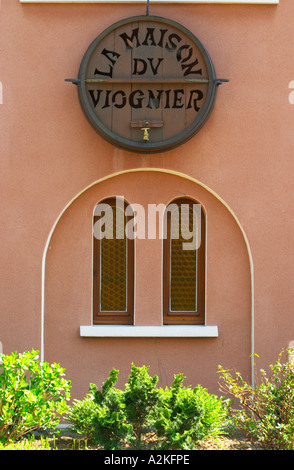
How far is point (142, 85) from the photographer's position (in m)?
7.10

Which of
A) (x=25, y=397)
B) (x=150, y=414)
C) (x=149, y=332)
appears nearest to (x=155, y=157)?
(x=149, y=332)

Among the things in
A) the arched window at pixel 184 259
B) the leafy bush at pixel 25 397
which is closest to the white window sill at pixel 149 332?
the arched window at pixel 184 259

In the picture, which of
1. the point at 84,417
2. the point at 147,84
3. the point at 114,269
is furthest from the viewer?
the point at 114,269

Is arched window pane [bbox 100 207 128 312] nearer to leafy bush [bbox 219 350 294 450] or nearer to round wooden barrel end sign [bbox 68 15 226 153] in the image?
round wooden barrel end sign [bbox 68 15 226 153]

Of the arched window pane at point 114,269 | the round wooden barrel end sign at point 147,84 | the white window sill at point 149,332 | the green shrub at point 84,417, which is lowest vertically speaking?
the green shrub at point 84,417

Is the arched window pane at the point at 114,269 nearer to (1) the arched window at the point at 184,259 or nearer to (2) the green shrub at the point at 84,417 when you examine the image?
(1) the arched window at the point at 184,259

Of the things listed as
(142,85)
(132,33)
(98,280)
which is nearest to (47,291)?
(98,280)

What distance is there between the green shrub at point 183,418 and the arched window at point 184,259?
168 cm

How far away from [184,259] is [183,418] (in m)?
2.33

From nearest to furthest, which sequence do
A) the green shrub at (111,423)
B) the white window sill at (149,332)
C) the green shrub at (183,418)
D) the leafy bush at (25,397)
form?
the green shrub at (183,418), the green shrub at (111,423), the leafy bush at (25,397), the white window sill at (149,332)

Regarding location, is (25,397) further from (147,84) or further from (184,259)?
(147,84)

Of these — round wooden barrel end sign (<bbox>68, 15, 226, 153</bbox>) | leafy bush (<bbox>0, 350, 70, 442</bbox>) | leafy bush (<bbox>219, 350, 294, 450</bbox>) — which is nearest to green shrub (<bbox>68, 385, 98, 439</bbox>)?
leafy bush (<bbox>0, 350, 70, 442</bbox>)

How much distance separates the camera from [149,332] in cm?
730

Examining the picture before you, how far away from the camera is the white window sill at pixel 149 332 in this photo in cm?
729
